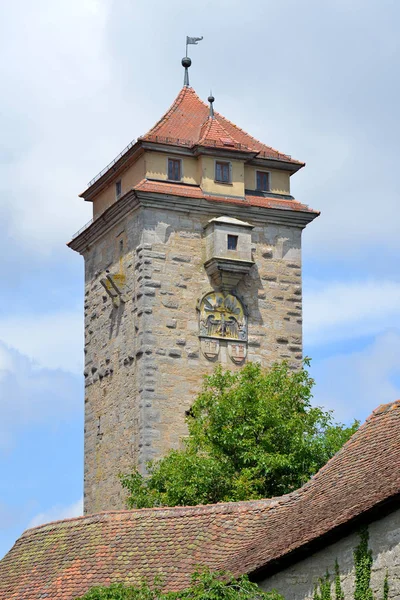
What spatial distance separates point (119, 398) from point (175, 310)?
8.60ft

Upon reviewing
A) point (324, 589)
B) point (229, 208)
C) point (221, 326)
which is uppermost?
point (229, 208)

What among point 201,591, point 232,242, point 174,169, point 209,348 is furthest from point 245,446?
point 201,591

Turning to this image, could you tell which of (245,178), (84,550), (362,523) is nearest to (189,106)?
(245,178)

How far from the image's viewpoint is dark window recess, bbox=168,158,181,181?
48.7 metres

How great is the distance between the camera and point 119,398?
157ft

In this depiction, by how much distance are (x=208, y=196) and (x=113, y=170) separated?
302 cm

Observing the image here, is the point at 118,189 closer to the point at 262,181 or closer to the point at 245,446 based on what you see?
the point at 262,181

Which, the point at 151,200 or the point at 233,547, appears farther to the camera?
the point at 151,200

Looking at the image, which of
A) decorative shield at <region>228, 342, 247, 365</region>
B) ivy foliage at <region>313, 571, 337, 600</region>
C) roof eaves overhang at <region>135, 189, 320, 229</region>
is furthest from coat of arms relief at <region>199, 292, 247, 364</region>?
ivy foliage at <region>313, 571, 337, 600</region>

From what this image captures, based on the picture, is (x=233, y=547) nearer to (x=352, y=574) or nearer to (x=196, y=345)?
(x=352, y=574)

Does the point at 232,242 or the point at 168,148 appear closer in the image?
the point at 232,242

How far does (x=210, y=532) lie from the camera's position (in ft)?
90.8

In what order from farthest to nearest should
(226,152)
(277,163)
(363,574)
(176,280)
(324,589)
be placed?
(277,163), (226,152), (176,280), (324,589), (363,574)

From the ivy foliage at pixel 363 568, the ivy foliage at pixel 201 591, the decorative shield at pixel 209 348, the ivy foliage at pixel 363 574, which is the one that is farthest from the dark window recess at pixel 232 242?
the ivy foliage at pixel 363 568
